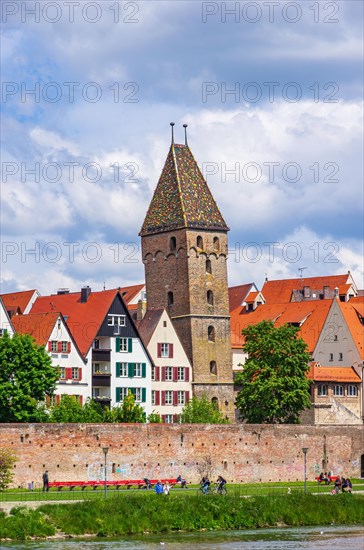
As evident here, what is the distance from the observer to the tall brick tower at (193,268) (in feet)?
366

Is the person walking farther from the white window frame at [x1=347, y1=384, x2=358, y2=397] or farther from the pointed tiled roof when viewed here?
the white window frame at [x1=347, y1=384, x2=358, y2=397]

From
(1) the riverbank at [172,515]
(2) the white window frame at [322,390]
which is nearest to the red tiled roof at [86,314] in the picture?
(2) the white window frame at [322,390]

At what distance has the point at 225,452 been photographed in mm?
91125

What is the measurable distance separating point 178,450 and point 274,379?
14202mm

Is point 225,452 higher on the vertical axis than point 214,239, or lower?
lower

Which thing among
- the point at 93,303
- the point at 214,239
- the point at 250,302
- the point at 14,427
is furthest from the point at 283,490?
the point at 250,302

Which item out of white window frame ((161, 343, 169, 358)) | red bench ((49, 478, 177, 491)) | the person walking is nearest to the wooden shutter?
white window frame ((161, 343, 169, 358))

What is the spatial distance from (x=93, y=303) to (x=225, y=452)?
1903cm

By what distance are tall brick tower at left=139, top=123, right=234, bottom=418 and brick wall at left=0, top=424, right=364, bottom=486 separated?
15.4 metres

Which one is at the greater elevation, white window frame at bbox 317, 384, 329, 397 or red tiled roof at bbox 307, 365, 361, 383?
red tiled roof at bbox 307, 365, 361, 383

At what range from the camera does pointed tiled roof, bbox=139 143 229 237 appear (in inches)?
4437

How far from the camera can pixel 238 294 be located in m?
142

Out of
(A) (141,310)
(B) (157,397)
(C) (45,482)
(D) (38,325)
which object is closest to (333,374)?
(B) (157,397)

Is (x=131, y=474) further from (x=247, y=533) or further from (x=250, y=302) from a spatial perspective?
(x=250, y=302)
